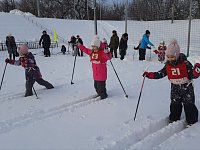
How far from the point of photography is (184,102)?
4.50 metres

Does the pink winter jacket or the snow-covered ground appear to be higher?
the pink winter jacket

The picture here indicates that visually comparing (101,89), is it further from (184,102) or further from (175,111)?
(184,102)

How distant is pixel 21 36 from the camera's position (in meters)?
24.8

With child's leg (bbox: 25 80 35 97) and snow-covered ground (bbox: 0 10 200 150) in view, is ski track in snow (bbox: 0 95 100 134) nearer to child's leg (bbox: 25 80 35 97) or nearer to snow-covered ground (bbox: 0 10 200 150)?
snow-covered ground (bbox: 0 10 200 150)

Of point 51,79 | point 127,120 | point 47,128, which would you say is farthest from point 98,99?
point 51,79

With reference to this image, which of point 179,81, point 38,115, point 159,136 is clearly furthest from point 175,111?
point 38,115

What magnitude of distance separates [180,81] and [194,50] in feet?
40.6

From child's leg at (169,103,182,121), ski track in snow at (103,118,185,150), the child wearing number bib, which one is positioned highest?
the child wearing number bib

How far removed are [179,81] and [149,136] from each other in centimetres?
110

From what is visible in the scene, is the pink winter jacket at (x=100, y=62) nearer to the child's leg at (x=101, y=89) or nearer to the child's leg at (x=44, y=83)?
the child's leg at (x=101, y=89)

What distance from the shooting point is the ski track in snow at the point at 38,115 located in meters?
4.59

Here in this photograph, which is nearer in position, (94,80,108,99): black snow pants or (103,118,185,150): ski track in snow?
(103,118,185,150): ski track in snow

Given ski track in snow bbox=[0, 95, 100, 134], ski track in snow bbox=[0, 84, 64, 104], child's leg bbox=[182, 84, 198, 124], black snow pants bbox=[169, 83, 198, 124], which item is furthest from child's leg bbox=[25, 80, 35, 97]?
child's leg bbox=[182, 84, 198, 124]

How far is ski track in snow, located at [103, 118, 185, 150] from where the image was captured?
12.2ft
